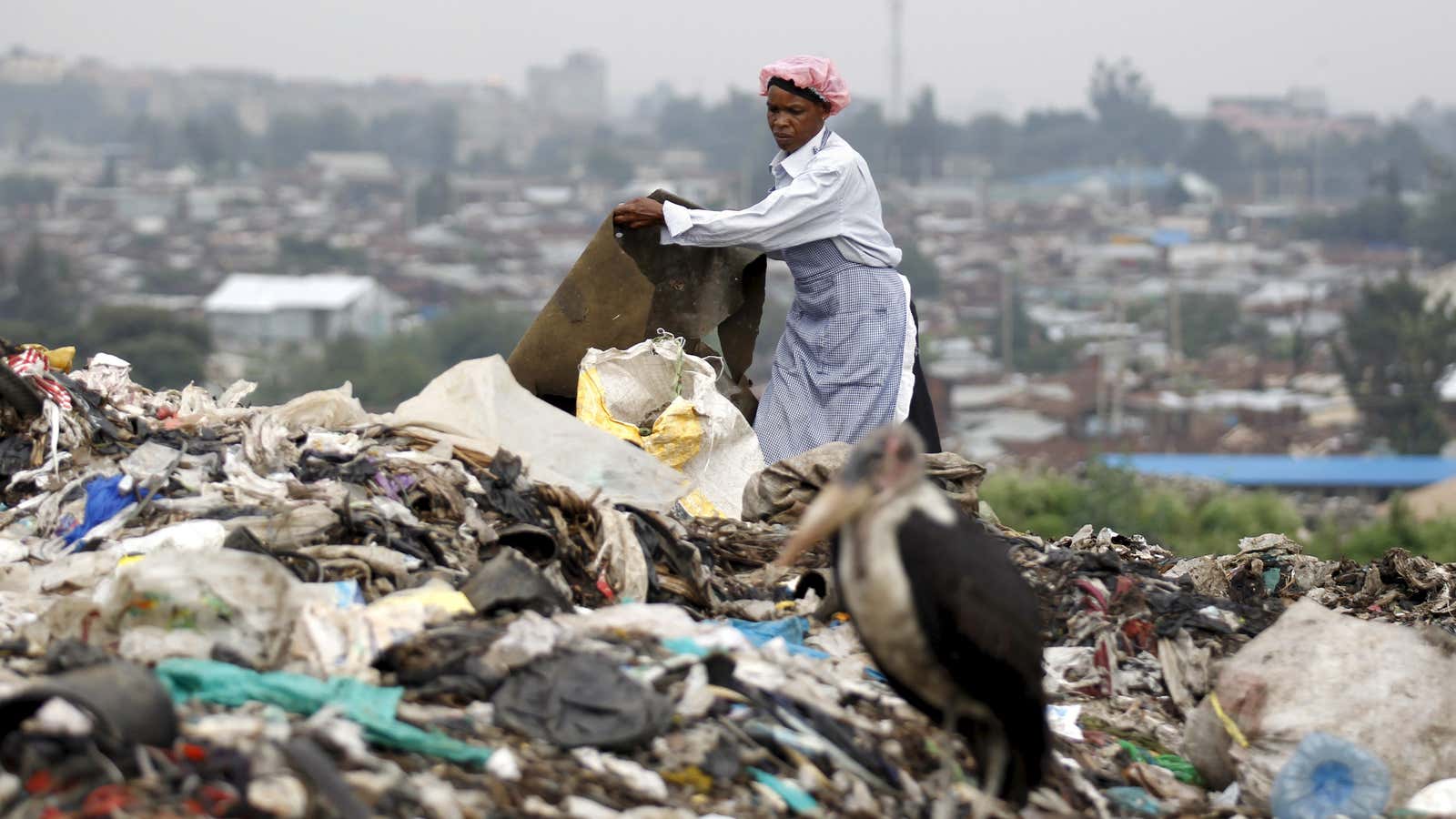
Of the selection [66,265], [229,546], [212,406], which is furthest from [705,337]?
[66,265]

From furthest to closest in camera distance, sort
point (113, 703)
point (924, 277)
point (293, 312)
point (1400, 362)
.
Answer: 1. point (924, 277)
2. point (293, 312)
3. point (1400, 362)
4. point (113, 703)

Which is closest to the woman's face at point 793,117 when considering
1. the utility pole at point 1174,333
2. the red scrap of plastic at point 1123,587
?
the red scrap of plastic at point 1123,587

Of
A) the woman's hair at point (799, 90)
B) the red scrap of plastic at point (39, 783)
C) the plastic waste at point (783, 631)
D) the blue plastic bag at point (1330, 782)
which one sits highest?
the woman's hair at point (799, 90)

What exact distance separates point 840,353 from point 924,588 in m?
2.49

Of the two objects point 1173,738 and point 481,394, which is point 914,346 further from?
point 1173,738

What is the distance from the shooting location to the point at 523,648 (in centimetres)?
316

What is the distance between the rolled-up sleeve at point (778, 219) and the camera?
505cm

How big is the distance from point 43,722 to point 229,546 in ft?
3.43

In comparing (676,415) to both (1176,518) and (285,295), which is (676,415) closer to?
(1176,518)

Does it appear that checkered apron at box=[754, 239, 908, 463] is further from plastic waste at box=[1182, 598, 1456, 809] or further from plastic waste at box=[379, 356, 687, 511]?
plastic waste at box=[1182, 598, 1456, 809]

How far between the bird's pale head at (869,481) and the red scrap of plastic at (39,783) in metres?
1.28

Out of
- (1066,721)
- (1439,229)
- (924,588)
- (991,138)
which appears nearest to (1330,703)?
(1066,721)

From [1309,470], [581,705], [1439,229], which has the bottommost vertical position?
[1309,470]

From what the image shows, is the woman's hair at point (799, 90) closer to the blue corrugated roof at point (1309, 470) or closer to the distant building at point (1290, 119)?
the blue corrugated roof at point (1309, 470)
